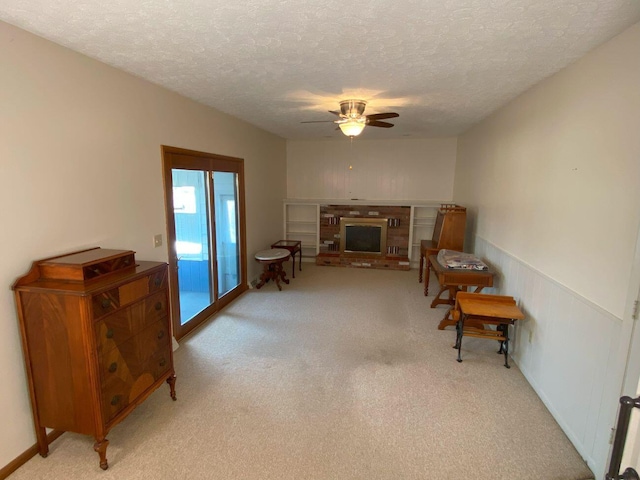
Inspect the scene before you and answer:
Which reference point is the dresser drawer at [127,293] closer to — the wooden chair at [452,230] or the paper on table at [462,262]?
the paper on table at [462,262]

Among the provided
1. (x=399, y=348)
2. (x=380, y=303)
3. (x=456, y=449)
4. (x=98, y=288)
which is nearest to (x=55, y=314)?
(x=98, y=288)

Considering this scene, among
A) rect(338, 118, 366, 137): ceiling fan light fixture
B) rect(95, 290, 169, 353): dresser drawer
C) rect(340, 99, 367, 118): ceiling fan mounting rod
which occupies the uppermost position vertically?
rect(340, 99, 367, 118): ceiling fan mounting rod

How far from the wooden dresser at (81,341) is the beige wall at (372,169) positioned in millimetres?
4992

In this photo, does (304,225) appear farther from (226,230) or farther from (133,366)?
(133,366)

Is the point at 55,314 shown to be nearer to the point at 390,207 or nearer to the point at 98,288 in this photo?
the point at 98,288

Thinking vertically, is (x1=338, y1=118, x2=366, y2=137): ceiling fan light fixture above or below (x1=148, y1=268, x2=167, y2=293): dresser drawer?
above

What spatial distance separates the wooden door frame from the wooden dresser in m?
1.13

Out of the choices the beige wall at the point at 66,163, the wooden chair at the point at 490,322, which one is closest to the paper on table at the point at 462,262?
the wooden chair at the point at 490,322

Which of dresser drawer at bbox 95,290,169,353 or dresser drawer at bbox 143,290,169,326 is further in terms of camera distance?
dresser drawer at bbox 143,290,169,326

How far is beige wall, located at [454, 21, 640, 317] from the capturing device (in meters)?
1.78

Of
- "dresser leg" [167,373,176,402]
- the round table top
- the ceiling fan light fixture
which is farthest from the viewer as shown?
the round table top

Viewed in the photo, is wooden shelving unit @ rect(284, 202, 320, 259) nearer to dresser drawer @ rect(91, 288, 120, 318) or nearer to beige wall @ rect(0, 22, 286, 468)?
beige wall @ rect(0, 22, 286, 468)

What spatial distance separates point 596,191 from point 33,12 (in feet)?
10.4

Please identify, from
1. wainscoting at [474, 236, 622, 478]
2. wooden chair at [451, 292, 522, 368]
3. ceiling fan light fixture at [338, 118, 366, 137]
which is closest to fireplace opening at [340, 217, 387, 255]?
ceiling fan light fixture at [338, 118, 366, 137]
